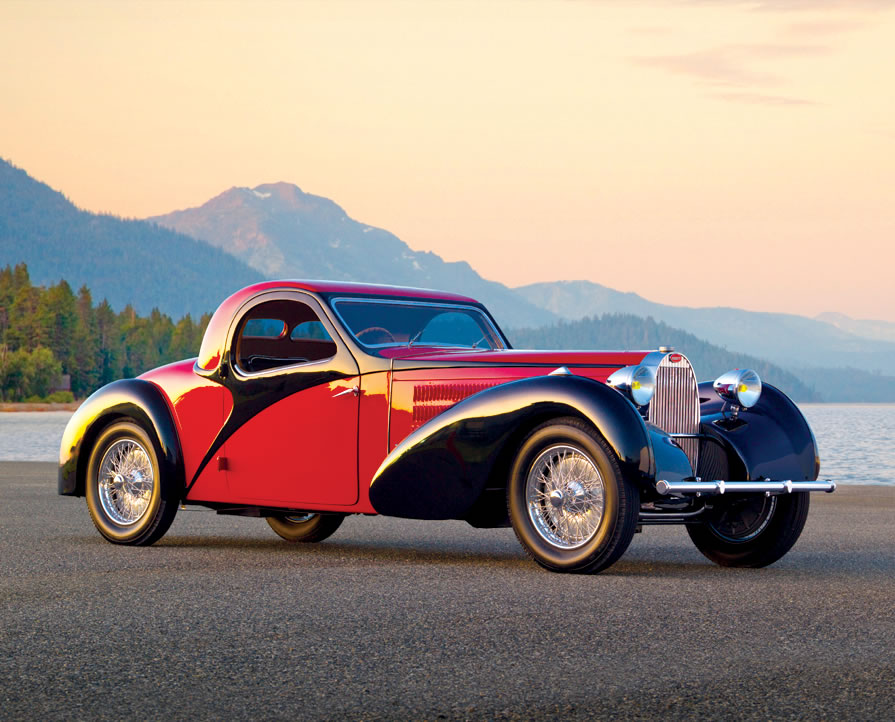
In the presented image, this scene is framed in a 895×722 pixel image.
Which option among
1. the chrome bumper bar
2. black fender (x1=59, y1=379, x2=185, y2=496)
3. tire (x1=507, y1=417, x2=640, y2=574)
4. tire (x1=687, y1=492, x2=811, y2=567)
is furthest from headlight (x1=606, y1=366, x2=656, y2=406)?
black fender (x1=59, y1=379, x2=185, y2=496)

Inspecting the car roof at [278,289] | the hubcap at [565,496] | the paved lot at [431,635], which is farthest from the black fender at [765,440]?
the car roof at [278,289]

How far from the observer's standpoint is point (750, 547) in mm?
9133

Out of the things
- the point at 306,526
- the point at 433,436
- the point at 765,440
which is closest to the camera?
the point at 433,436

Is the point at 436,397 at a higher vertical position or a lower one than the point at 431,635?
higher

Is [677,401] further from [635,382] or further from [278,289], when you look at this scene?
[278,289]

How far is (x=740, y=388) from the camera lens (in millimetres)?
9211

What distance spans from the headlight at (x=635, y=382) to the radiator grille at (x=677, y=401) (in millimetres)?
234

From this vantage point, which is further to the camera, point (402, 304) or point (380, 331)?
point (402, 304)

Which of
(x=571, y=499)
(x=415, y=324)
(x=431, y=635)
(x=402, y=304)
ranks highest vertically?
(x=402, y=304)

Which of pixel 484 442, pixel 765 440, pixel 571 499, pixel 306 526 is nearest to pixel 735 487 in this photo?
pixel 765 440

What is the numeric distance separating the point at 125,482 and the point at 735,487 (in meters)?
5.07

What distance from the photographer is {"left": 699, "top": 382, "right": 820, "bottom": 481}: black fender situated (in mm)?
8930

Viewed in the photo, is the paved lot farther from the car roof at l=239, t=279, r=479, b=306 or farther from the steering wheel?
the car roof at l=239, t=279, r=479, b=306

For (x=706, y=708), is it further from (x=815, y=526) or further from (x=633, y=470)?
(x=815, y=526)
